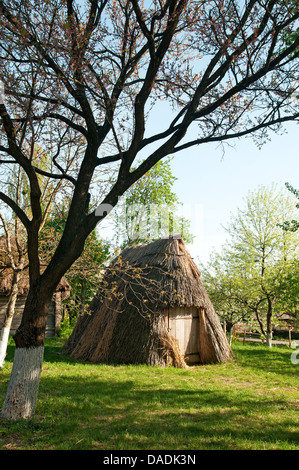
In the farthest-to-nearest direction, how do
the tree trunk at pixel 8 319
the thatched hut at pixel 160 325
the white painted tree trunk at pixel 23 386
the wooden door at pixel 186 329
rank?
the wooden door at pixel 186 329 → the thatched hut at pixel 160 325 → the tree trunk at pixel 8 319 → the white painted tree trunk at pixel 23 386

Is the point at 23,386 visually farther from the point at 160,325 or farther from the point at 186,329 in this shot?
the point at 186,329

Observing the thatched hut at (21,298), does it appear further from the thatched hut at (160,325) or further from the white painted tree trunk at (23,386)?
the white painted tree trunk at (23,386)

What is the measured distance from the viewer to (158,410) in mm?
6852

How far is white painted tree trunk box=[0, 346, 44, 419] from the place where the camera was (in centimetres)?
579

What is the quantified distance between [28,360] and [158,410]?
2.65m

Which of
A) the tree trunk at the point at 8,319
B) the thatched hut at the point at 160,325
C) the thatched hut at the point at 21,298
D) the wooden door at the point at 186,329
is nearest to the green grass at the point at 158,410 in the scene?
the tree trunk at the point at 8,319

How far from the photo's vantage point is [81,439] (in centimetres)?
517

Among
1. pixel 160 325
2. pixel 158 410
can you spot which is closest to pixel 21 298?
pixel 160 325

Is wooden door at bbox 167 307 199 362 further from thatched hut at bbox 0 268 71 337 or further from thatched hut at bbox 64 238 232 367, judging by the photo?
thatched hut at bbox 0 268 71 337

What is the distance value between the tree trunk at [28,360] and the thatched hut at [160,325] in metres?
5.16

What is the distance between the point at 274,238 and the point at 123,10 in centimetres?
1658

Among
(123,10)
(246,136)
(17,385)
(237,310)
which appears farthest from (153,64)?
(237,310)

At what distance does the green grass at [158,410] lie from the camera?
5.15 meters
